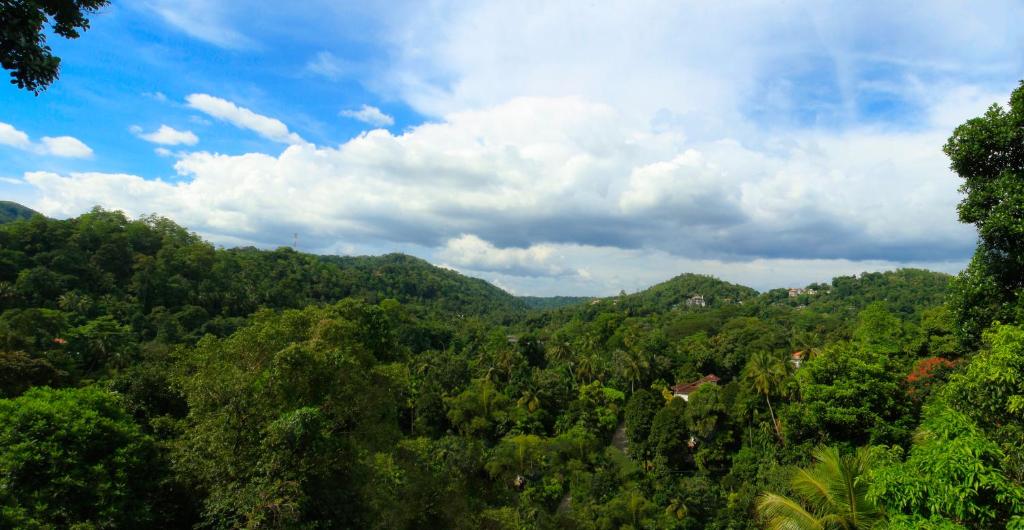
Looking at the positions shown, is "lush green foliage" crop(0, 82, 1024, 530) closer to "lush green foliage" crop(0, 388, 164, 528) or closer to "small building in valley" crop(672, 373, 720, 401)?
"lush green foliage" crop(0, 388, 164, 528)

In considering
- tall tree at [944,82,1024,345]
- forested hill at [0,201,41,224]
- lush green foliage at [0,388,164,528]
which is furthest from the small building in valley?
forested hill at [0,201,41,224]

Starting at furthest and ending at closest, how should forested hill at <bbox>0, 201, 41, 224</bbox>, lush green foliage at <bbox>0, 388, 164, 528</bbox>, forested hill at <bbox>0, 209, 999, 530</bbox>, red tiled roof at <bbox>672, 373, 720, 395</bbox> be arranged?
forested hill at <bbox>0, 201, 41, 224</bbox>
red tiled roof at <bbox>672, 373, 720, 395</bbox>
forested hill at <bbox>0, 209, 999, 530</bbox>
lush green foliage at <bbox>0, 388, 164, 528</bbox>

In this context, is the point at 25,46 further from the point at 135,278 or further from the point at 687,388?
the point at 135,278

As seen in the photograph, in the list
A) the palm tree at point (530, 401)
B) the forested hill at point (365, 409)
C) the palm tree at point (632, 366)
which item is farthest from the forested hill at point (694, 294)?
the palm tree at point (530, 401)

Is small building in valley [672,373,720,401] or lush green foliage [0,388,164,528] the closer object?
lush green foliage [0,388,164,528]

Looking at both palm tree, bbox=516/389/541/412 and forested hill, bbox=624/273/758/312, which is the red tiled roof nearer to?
palm tree, bbox=516/389/541/412

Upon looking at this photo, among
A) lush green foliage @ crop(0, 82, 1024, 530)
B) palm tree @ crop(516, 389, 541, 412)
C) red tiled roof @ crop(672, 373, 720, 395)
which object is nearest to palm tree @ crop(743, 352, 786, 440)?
lush green foliage @ crop(0, 82, 1024, 530)

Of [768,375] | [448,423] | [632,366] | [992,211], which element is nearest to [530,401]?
[448,423]

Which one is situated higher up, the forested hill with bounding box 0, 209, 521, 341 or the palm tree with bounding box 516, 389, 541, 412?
the forested hill with bounding box 0, 209, 521, 341

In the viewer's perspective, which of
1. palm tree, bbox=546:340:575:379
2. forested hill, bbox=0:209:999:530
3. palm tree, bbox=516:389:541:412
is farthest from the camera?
palm tree, bbox=546:340:575:379

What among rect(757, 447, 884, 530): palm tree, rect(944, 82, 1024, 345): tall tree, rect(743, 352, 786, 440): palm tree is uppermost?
rect(944, 82, 1024, 345): tall tree
